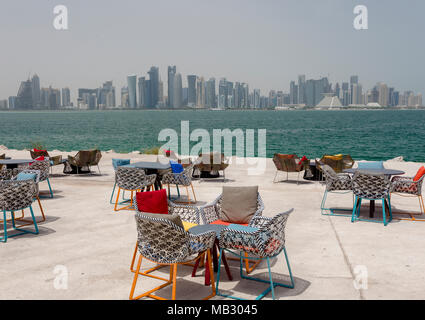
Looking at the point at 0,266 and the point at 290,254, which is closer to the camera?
the point at 0,266

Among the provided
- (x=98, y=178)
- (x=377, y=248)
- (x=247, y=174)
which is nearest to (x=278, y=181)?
(x=247, y=174)

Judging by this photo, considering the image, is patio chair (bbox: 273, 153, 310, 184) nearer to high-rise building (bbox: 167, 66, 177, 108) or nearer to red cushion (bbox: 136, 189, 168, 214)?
red cushion (bbox: 136, 189, 168, 214)

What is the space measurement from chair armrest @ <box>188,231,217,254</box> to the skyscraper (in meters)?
178

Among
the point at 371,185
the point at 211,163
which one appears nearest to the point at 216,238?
the point at 371,185

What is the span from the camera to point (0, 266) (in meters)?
5.10

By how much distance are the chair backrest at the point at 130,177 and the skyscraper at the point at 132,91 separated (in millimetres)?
173668

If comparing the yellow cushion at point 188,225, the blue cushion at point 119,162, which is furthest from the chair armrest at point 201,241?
the blue cushion at point 119,162

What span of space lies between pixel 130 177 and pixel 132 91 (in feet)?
580

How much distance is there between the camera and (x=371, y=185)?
7.23 meters

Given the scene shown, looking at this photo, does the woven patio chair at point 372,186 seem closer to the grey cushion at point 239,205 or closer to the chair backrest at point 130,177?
the grey cushion at point 239,205

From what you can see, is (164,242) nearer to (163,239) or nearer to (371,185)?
(163,239)

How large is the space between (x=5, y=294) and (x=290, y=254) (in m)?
3.47

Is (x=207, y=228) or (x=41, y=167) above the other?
(x=41, y=167)
